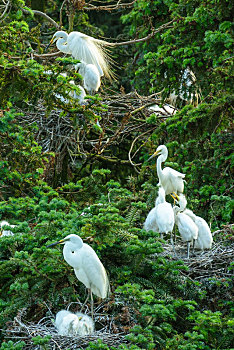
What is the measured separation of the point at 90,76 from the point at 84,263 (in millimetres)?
3420

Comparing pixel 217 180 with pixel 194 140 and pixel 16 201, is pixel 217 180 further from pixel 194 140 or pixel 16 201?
pixel 16 201

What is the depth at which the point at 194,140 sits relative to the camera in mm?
6699

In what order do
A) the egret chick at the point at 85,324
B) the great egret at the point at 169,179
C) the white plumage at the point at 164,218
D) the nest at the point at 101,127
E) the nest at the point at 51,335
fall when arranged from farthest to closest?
the nest at the point at 101,127 → the great egret at the point at 169,179 → the white plumage at the point at 164,218 → the egret chick at the point at 85,324 → the nest at the point at 51,335

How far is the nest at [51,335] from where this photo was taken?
4.53m

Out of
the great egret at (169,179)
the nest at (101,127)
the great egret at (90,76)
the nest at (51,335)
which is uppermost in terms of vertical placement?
the great egret at (90,76)

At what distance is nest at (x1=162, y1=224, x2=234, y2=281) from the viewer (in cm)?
552

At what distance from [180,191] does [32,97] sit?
1.75 m

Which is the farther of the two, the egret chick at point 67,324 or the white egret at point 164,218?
the white egret at point 164,218

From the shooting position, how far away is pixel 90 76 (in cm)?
774

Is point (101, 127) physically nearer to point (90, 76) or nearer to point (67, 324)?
point (90, 76)

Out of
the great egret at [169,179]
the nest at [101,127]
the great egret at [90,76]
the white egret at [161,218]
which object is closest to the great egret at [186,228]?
the white egret at [161,218]

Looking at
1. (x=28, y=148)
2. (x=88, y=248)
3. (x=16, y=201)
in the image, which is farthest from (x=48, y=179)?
(x=88, y=248)

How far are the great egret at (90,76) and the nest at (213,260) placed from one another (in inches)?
98.7

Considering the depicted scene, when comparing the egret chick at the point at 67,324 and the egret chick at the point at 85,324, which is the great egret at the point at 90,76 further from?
the egret chick at the point at 67,324
